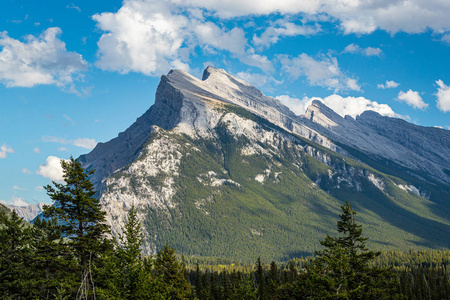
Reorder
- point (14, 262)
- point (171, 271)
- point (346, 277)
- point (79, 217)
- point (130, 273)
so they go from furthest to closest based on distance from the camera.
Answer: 1. point (171, 271)
2. point (14, 262)
3. point (346, 277)
4. point (79, 217)
5. point (130, 273)

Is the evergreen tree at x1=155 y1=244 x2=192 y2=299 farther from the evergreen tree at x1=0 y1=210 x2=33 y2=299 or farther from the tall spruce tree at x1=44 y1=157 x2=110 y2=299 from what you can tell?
the evergreen tree at x1=0 y1=210 x2=33 y2=299

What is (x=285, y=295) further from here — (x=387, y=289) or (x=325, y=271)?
(x=387, y=289)

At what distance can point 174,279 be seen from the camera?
44.7 metres

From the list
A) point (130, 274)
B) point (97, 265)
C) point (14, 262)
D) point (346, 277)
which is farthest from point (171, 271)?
point (346, 277)

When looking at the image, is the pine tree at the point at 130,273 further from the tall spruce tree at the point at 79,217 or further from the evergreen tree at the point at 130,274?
the tall spruce tree at the point at 79,217

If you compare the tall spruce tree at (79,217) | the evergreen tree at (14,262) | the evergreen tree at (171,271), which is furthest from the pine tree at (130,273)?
the evergreen tree at (14,262)

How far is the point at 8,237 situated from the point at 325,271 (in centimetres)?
3320

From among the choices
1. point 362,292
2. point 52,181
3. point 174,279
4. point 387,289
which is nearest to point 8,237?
point 52,181

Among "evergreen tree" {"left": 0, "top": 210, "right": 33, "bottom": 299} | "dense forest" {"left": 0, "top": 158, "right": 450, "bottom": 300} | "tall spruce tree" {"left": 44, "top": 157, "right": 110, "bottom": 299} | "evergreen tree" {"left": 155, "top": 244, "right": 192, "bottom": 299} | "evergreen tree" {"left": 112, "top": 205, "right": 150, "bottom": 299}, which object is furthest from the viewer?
"evergreen tree" {"left": 155, "top": 244, "right": 192, "bottom": 299}

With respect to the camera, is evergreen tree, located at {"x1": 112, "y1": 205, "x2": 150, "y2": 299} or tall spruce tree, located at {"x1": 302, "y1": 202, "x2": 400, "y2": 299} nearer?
evergreen tree, located at {"x1": 112, "y1": 205, "x2": 150, "y2": 299}

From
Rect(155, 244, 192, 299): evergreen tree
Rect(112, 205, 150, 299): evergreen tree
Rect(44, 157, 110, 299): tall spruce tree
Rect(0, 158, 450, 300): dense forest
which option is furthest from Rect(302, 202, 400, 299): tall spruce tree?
Rect(44, 157, 110, 299): tall spruce tree

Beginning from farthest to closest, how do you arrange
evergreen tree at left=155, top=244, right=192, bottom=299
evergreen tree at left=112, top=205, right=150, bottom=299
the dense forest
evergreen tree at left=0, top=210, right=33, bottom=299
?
evergreen tree at left=155, top=244, right=192, bottom=299 → evergreen tree at left=0, top=210, right=33, bottom=299 → the dense forest → evergreen tree at left=112, top=205, right=150, bottom=299

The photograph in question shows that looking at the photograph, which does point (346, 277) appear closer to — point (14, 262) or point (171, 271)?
point (171, 271)

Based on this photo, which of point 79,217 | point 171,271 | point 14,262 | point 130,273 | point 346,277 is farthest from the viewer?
point 171,271
